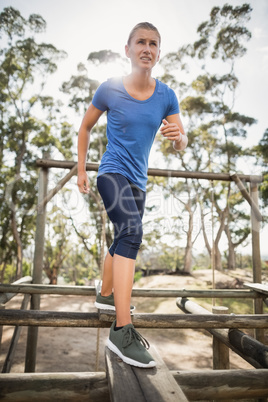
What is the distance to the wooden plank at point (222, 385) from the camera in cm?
109

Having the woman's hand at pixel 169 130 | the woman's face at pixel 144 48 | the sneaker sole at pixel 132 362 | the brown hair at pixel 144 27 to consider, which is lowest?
the sneaker sole at pixel 132 362

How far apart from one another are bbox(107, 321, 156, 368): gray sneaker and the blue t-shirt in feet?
2.41

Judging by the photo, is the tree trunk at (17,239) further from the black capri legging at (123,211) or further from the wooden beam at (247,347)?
the black capri legging at (123,211)

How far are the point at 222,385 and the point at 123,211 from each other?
0.82 meters

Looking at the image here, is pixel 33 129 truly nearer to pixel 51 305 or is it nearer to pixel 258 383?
pixel 51 305

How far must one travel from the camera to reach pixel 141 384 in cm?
91

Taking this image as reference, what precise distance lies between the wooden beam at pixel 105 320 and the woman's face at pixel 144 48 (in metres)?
1.29

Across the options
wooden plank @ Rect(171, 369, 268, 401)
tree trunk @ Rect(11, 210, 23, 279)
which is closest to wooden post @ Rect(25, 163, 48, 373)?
wooden plank @ Rect(171, 369, 268, 401)

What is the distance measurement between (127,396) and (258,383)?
23.0 inches

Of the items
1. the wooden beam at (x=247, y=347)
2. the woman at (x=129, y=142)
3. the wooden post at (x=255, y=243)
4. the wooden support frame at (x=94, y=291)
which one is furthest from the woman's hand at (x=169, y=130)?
the wooden post at (x=255, y=243)

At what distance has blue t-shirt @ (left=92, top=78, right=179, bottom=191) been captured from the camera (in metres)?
1.50

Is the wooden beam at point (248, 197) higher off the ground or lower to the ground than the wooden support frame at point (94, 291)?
higher

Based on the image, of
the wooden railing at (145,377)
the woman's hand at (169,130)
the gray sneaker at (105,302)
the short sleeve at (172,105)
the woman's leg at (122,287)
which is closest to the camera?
the wooden railing at (145,377)

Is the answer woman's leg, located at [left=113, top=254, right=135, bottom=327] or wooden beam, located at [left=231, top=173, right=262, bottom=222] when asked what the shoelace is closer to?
woman's leg, located at [left=113, top=254, right=135, bottom=327]
